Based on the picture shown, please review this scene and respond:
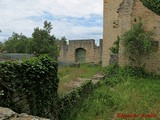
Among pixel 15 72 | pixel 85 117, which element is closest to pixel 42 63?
pixel 15 72

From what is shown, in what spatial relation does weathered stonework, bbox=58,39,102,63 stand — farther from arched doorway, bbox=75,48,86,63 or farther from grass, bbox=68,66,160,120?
grass, bbox=68,66,160,120

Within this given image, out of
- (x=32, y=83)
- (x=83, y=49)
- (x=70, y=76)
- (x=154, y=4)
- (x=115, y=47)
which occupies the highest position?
(x=154, y=4)

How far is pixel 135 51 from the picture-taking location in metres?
16.6

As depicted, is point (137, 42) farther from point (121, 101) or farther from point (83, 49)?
point (83, 49)

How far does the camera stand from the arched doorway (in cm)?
3372

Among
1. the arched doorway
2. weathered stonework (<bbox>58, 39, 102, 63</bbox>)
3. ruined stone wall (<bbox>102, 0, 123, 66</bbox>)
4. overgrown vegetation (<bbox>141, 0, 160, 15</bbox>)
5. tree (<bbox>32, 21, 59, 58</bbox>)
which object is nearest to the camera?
overgrown vegetation (<bbox>141, 0, 160, 15</bbox>)

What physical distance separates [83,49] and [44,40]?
7.15 metres

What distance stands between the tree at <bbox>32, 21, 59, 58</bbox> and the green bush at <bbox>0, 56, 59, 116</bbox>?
18662 mm

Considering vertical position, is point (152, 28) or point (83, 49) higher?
point (152, 28)

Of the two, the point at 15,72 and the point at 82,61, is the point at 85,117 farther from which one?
the point at 82,61

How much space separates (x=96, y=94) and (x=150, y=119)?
3.46 meters

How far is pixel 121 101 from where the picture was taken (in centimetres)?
1125

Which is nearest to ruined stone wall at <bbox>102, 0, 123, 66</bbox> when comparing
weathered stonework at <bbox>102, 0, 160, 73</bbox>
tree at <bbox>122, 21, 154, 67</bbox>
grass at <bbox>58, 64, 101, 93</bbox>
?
grass at <bbox>58, 64, 101, 93</bbox>

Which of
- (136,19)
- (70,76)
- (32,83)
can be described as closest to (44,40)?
(70,76)
